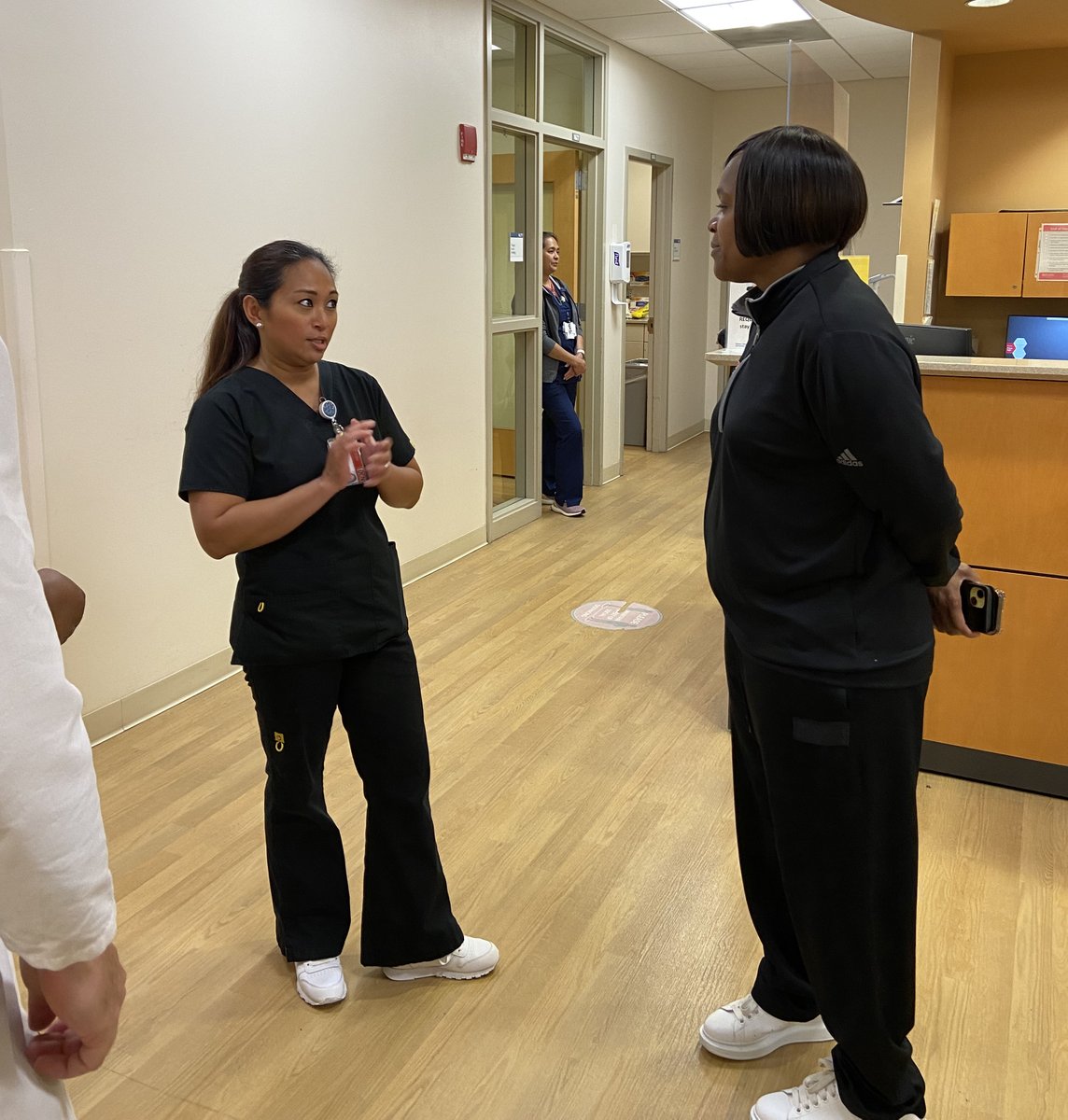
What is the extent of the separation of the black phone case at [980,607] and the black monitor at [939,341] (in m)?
1.87

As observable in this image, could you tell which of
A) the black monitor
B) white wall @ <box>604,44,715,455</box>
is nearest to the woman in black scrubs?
the black monitor

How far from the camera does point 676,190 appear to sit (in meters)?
8.26

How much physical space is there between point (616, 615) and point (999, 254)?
2.90m

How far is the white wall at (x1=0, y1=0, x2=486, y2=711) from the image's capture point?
3.07m

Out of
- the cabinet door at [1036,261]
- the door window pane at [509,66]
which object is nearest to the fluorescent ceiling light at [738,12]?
the door window pane at [509,66]

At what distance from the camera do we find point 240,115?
12.2 feet

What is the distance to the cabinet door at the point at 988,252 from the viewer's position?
219 inches

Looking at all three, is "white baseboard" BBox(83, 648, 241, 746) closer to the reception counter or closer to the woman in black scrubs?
the woman in black scrubs

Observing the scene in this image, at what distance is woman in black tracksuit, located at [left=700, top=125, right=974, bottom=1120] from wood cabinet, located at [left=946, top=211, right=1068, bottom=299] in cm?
453

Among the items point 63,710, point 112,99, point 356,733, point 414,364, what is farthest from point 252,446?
point 414,364

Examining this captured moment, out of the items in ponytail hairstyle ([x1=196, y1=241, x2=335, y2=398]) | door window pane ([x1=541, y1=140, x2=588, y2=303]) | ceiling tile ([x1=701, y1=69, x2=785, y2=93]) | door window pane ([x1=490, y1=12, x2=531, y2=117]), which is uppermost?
ceiling tile ([x1=701, y1=69, x2=785, y2=93])

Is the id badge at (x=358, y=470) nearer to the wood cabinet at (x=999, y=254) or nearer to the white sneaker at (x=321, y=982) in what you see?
the white sneaker at (x=321, y=982)

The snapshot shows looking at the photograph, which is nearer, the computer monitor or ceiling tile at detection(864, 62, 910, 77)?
the computer monitor

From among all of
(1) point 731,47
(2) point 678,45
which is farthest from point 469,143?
(1) point 731,47
